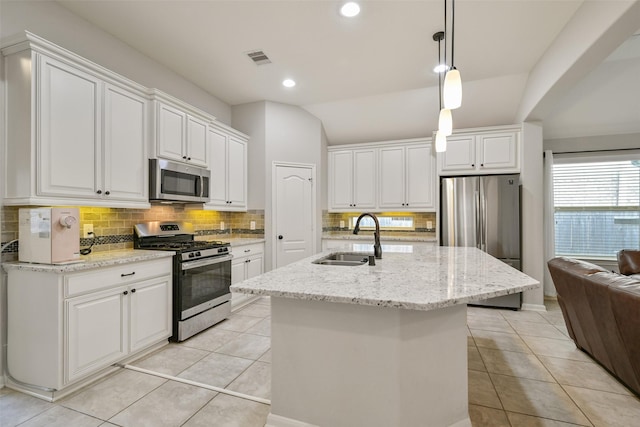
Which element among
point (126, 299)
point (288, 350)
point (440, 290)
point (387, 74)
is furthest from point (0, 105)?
point (387, 74)

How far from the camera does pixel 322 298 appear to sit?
1.37 m

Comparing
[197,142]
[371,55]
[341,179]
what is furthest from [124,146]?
[341,179]

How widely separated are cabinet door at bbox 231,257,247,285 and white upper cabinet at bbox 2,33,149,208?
4.85 ft

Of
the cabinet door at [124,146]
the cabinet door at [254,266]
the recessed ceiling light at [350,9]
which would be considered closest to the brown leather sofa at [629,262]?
the recessed ceiling light at [350,9]

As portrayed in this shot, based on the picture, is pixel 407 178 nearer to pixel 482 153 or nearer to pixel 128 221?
pixel 482 153

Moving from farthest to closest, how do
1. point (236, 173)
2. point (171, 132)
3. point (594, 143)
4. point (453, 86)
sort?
point (594, 143)
point (236, 173)
point (171, 132)
point (453, 86)

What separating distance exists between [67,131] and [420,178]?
14.3 ft

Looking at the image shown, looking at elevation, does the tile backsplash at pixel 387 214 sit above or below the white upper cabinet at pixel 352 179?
below

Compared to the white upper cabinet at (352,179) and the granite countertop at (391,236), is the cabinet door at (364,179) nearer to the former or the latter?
the white upper cabinet at (352,179)

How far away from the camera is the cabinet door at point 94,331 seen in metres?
2.06

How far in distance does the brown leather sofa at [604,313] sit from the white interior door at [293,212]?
3.14 metres

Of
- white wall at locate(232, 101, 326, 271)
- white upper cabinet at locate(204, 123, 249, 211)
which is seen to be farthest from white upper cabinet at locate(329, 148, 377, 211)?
white upper cabinet at locate(204, 123, 249, 211)

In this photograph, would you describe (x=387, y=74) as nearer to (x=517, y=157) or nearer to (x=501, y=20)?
(x=501, y=20)

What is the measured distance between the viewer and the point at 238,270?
3895 millimetres
